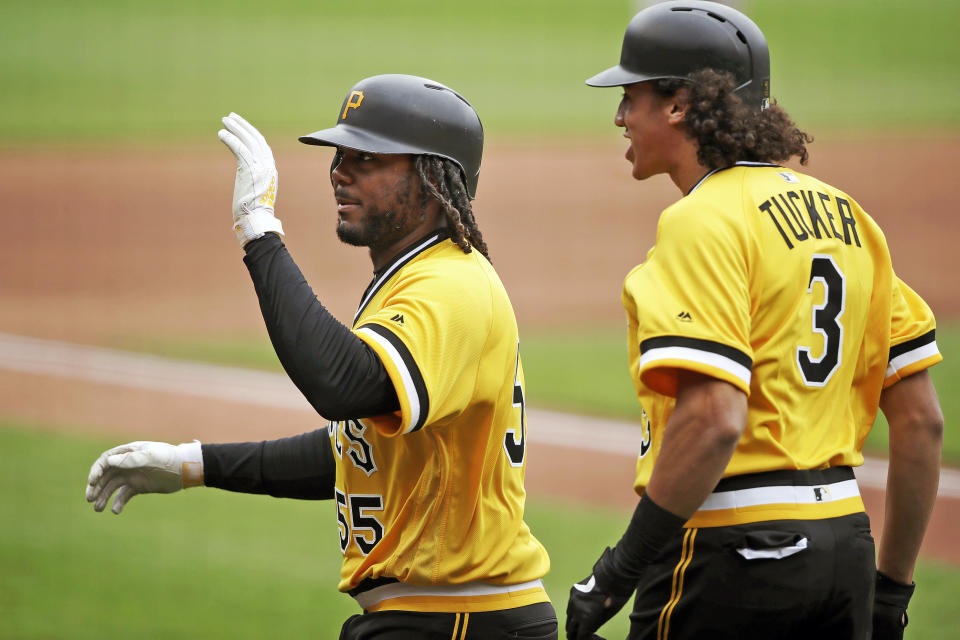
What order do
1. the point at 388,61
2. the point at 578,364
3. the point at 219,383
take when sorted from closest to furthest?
the point at 219,383 → the point at 578,364 → the point at 388,61

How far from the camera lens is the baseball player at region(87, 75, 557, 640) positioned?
2613 millimetres

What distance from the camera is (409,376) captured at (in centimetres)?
259

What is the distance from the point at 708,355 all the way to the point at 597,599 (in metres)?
0.60

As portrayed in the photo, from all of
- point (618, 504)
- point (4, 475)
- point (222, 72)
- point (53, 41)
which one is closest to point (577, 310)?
point (618, 504)

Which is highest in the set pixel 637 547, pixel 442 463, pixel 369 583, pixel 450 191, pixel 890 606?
pixel 450 191

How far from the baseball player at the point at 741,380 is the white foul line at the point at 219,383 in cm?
495

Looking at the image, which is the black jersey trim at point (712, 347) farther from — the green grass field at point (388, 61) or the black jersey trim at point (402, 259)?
the green grass field at point (388, 61)

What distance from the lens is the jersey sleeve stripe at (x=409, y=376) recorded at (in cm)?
258

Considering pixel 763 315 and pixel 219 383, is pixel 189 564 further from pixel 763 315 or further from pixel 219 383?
pixel 763 315

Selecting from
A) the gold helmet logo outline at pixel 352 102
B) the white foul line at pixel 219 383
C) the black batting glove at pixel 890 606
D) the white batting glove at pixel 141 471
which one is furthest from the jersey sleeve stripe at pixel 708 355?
the white foul line at pixel 219 383

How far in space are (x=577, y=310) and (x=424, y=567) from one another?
9.08 m

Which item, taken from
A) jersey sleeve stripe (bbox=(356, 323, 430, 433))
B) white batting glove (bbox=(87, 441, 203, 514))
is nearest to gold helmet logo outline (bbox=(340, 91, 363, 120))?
jersey sleeve stripe (bbox=(356, 323, 430, 433))

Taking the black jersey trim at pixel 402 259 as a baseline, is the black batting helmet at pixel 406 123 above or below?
above

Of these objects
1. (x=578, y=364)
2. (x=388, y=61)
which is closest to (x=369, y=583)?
(x=578, y=364)
